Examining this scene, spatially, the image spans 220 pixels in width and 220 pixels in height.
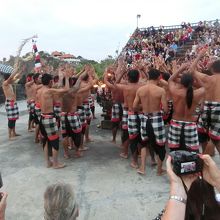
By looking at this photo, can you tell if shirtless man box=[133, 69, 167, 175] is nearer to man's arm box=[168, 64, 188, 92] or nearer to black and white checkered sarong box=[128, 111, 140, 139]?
man's arm box=[168, 64, 188, 92]

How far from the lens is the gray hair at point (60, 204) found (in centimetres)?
239

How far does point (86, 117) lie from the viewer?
28.5ft

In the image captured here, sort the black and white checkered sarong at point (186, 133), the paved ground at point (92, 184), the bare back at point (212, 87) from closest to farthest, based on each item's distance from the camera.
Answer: the paved ground at point (92, 184), the black and white checkered sarong at point (186, 133), the bare back at point (212, 87)

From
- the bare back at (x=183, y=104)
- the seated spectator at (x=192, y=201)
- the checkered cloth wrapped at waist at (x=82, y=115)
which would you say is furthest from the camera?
the checkered cloth wrapped at waist at (x=82, y=115)

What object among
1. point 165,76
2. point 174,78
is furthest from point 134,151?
point 165,76

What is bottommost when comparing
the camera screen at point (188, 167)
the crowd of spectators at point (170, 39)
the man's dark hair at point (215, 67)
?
the camera screen at point (188, 167)

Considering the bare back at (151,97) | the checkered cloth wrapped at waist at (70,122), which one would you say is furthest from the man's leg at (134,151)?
the checkered cloth wrapped at waist at (70,122)

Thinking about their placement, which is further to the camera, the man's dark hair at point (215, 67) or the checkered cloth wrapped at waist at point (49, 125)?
the checkered cloth wrapped at waist at point (49, 125)

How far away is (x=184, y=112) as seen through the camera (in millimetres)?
5781

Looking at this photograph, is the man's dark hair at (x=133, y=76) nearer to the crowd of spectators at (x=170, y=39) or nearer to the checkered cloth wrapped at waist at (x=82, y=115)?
the checkered cloth wrapped at waist at (x=82, y=115)

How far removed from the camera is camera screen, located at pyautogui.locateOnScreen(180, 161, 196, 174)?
6.93 ft

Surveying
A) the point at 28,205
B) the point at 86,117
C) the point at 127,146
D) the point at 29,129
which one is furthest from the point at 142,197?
the point at 29,129

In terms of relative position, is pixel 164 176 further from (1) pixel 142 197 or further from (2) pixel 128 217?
(2) pixel 128 217

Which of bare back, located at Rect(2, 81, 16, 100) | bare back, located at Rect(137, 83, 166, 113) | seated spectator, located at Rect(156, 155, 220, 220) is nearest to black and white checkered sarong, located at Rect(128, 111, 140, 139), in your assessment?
bare back, located at Rect(137, 83, 166, 113)
